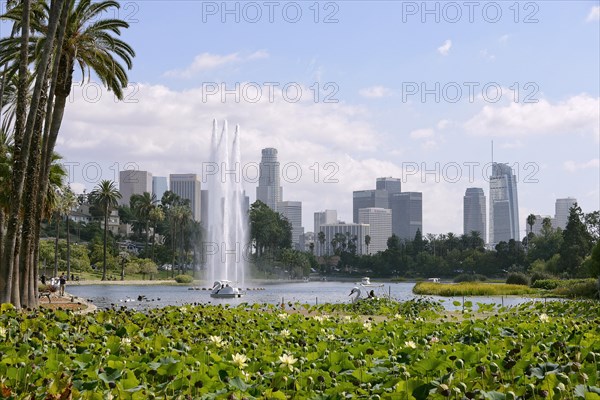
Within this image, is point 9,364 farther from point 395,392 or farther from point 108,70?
point 108,70

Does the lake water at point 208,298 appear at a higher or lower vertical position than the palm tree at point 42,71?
lower

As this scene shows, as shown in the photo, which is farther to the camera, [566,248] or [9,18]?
[566,248]

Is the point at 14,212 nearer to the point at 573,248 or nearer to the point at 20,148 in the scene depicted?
the point at 20,148

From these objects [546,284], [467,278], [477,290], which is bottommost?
[467,278]

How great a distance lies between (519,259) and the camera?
135375 mm

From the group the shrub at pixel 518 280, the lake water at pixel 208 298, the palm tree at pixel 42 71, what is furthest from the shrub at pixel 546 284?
the palm tree at pixel 42 71

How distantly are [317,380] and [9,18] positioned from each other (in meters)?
29.1

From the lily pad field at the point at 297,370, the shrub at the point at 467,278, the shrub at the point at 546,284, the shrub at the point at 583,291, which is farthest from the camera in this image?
the shrub at the point at 467,278

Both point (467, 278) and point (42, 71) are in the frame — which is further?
point (467, 278)

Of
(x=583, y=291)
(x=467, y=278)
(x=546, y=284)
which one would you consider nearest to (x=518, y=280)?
(x=546, y=284)

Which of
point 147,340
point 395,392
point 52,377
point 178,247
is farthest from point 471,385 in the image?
point 178,247

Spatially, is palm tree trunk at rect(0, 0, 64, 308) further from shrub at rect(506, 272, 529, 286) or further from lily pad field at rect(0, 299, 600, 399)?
shrub at rect(506, 272, 529, 286)

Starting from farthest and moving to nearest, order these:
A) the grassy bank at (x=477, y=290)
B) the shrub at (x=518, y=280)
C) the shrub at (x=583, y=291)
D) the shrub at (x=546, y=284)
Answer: the shrub at (x=518, y=280) < the shrub at (x=546, y=284) < the grassy bank at (x=477, y=290) < the shrub at (x=583, y=291)

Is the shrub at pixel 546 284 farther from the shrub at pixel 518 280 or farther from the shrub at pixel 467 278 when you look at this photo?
the shrub at pixel 467 278
